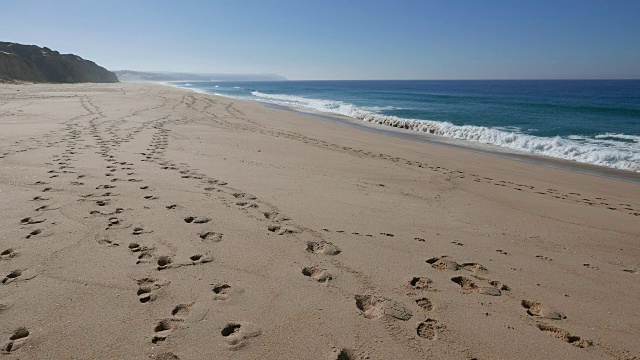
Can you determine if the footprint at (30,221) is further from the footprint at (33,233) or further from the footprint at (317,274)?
the footprint at (317,274)

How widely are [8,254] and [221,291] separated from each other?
206 cm

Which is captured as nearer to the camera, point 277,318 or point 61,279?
point 277,318

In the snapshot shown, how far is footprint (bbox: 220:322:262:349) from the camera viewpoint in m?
2.23

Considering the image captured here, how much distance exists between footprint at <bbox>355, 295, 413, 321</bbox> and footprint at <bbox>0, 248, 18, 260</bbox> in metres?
3.09

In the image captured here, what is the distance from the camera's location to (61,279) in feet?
9.16

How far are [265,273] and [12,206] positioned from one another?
340 centimetres

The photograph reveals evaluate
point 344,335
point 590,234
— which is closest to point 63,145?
point 344,335

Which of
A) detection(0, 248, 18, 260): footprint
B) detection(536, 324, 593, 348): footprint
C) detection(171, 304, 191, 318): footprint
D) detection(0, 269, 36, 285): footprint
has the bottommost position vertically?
detection(536, 324, 593, 348): footprint

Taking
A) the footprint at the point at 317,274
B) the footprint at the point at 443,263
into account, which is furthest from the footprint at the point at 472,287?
the footprint at the point at 317,274

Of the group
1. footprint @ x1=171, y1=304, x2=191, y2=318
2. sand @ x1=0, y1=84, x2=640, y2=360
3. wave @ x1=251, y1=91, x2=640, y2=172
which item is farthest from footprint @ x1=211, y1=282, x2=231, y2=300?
wave @ x1=251, y1=91, x2=640, y2=172

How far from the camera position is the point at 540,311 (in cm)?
280

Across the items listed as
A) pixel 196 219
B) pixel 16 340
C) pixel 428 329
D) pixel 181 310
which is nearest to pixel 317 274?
pixel 428 329

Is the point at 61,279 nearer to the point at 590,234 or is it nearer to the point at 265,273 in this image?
the point at 265,273

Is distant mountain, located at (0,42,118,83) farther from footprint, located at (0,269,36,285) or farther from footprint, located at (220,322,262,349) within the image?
footprint, located at (220,322,262,349)
